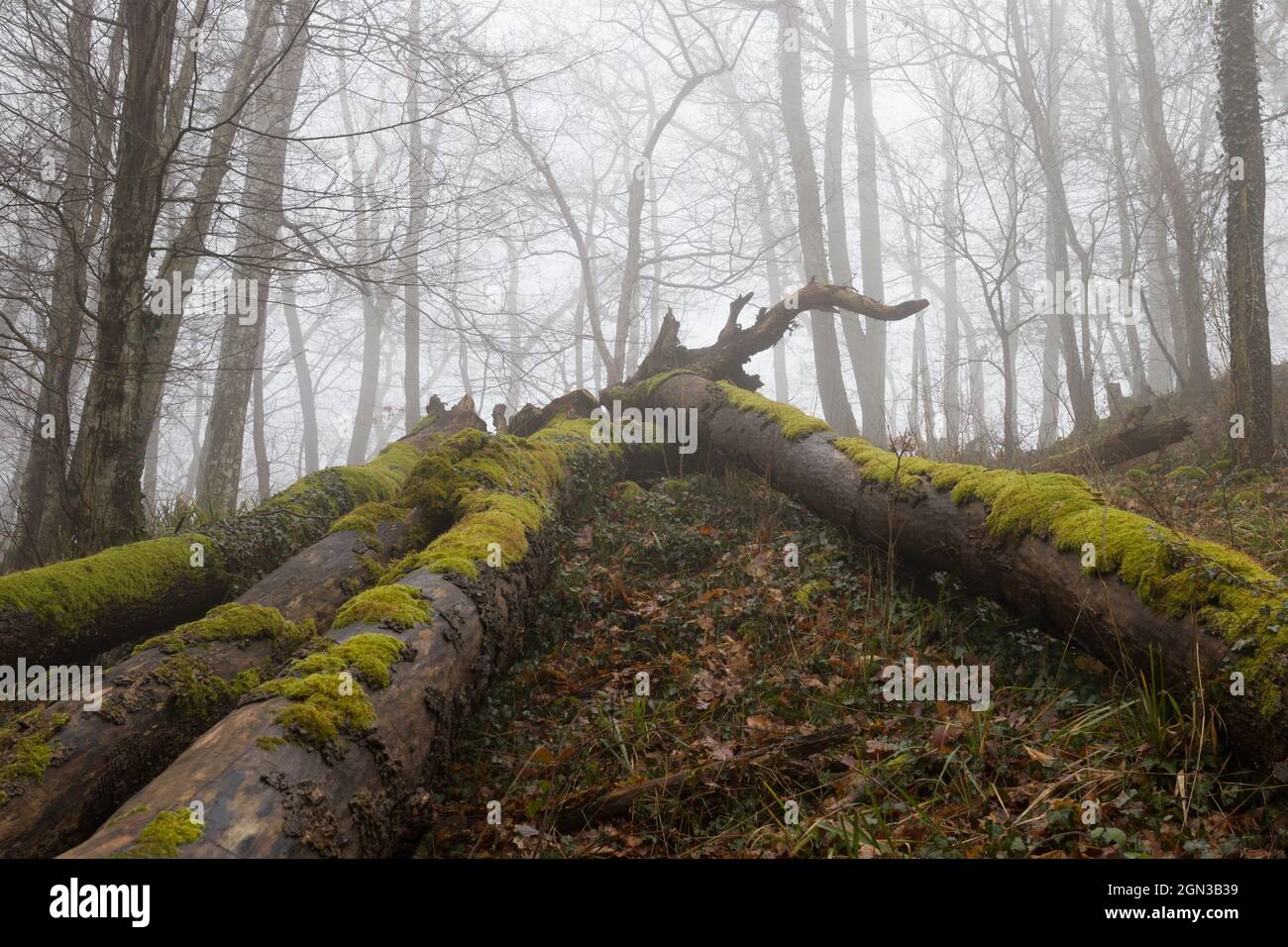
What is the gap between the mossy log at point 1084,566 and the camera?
119 inches

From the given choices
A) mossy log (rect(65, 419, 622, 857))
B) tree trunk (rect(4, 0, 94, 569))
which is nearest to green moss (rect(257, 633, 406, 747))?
mossy log (rect(65, 419, 622, 857))

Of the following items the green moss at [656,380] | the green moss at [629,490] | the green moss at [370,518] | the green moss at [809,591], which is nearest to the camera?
the green moss at [809,591]

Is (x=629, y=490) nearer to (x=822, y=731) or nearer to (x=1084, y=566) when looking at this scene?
(x=822, y=731)

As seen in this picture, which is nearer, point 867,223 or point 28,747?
point 28,747

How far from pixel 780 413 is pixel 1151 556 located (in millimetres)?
3787

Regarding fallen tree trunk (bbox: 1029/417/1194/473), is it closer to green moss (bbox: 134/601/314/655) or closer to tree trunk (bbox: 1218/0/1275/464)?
tree trunk (bbox: 1218/0/1275/464)

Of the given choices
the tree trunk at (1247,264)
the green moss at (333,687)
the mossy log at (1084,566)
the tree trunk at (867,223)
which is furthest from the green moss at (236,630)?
the tree trunk at (867,223)

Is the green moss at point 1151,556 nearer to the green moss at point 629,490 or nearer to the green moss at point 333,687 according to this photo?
the green moss at point 629,490

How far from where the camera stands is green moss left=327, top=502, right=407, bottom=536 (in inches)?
217

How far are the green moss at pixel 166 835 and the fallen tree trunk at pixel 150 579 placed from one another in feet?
9.39

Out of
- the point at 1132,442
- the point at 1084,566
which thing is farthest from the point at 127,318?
the point at 1132,442

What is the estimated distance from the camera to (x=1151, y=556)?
3555 mm
